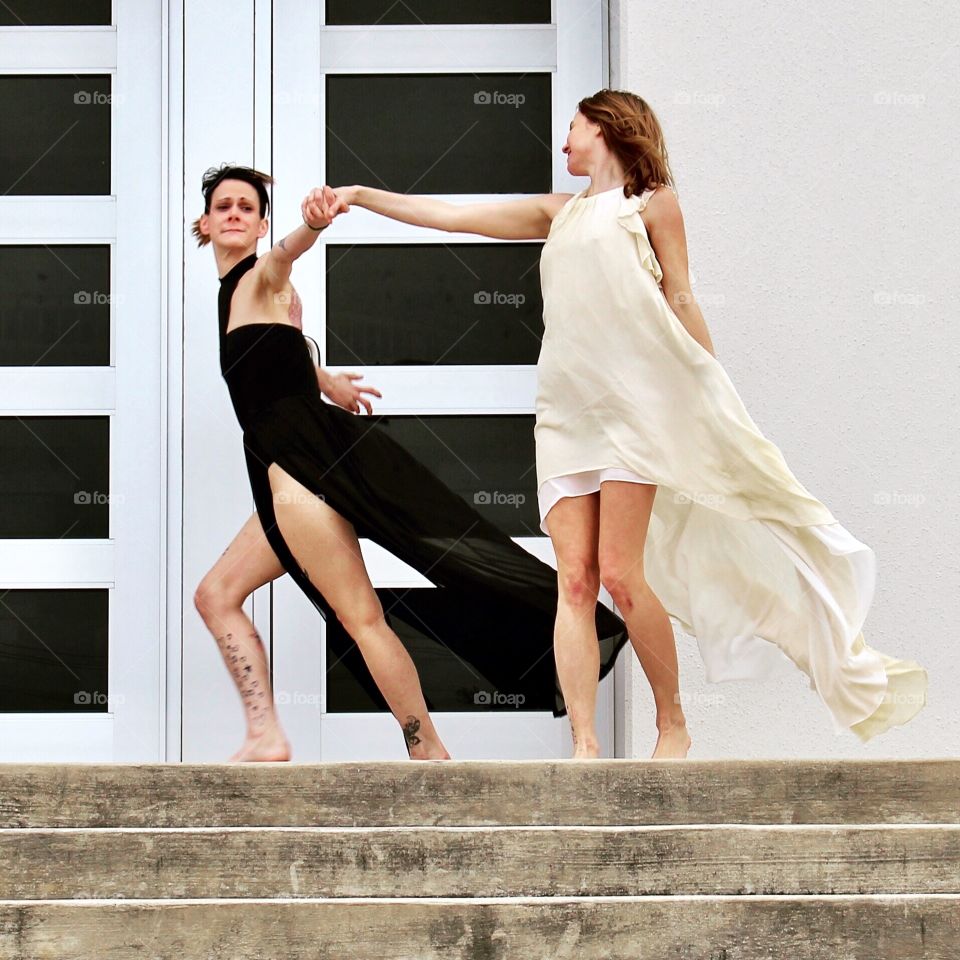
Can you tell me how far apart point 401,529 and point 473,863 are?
7.16 ft

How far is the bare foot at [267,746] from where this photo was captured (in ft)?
14.5

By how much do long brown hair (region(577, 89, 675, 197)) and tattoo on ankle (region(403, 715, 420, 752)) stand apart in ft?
5.47

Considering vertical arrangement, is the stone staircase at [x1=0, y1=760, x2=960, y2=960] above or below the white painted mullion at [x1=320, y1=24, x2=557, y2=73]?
A: below

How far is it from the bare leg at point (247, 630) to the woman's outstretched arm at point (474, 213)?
1.16 metres

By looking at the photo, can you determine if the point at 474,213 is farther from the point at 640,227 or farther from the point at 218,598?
the point at 218,598

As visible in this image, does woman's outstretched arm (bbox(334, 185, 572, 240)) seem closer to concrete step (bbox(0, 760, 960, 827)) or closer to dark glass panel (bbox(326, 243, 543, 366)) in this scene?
dark glass panel (bbox(326, 243, 543, 366))

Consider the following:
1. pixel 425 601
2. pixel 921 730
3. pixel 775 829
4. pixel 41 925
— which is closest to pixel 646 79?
pixel 425 601

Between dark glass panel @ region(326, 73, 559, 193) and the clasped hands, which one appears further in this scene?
dark glass panel @ region(326, 73, 559, 193)

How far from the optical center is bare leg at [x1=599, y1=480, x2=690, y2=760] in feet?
11.9

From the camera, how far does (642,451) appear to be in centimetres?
367

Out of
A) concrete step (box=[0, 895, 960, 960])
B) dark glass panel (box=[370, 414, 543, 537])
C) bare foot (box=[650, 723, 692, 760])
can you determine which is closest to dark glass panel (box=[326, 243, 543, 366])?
dark glass panel (box=[370, 414, 543, 537])

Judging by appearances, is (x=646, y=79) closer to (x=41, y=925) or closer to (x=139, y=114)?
(x=139, y=114)

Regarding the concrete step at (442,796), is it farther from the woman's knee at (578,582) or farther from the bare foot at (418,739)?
the bare foot at (418,739)

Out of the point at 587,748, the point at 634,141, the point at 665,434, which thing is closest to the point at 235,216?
the point at 634,141
